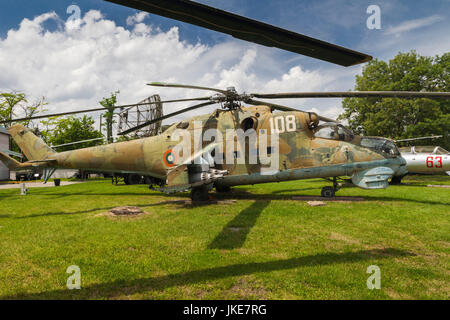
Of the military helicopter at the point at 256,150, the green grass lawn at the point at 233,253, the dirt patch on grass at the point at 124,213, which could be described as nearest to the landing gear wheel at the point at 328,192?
the military helicopter at the point at 256,150

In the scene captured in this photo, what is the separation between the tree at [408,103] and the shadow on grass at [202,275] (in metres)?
30.3

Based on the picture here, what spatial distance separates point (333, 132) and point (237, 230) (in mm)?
6845

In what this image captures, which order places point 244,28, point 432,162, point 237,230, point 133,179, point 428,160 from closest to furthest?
point 244,28
point 237,230
point 432,162
point 428,160
point 133,179

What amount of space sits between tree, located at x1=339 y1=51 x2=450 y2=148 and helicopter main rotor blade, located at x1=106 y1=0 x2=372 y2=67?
108ft

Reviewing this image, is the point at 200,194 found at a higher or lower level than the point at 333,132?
lower

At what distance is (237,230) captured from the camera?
22.1 feet

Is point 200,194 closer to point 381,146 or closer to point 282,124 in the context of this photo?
point 282,124

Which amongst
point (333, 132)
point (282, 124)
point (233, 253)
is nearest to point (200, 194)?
point (282, 124)

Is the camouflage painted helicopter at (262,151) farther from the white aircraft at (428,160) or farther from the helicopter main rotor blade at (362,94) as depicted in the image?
the white aircraft at (428,160)

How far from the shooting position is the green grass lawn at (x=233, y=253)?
3738mm

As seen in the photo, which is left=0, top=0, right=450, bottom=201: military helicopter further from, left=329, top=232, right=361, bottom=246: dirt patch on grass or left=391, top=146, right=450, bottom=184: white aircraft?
left=391, top=146, right=450, bottom=184: white aircraft

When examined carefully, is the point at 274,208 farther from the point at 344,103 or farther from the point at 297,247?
the point at 344,103

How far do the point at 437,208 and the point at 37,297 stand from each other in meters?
12.0

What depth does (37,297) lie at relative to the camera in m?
3.60
